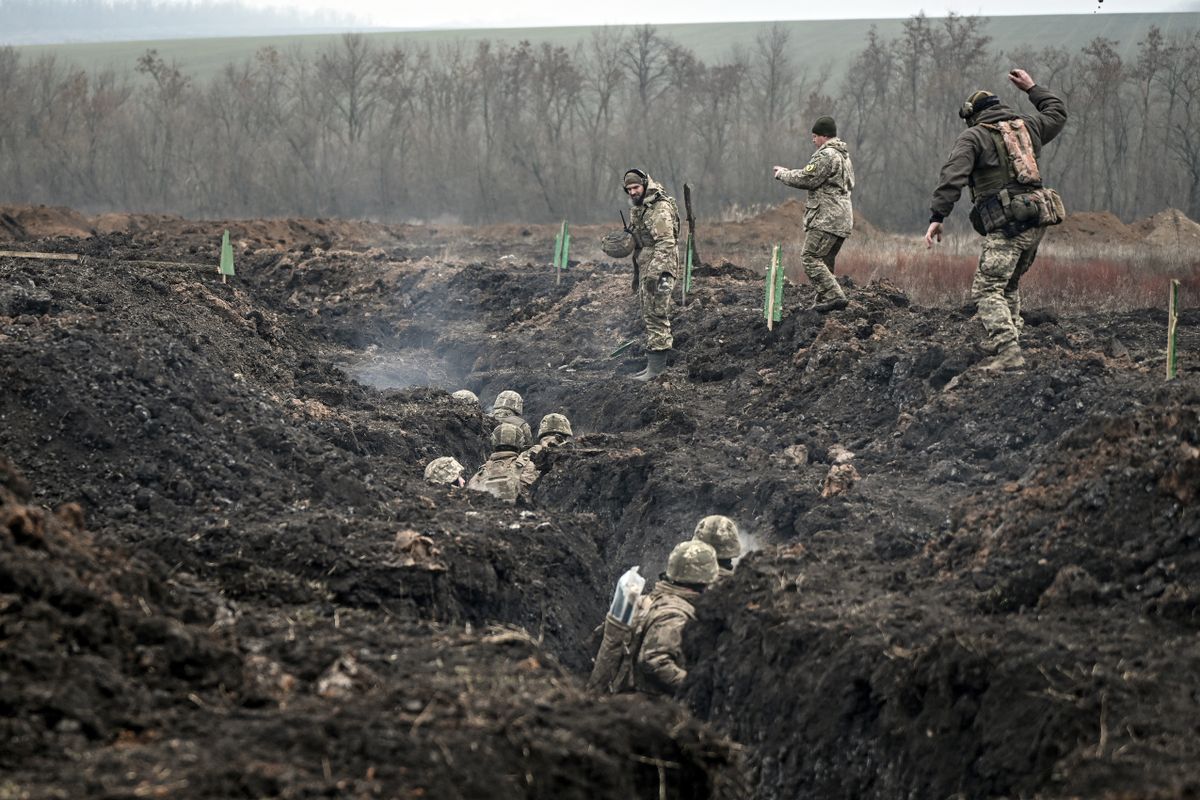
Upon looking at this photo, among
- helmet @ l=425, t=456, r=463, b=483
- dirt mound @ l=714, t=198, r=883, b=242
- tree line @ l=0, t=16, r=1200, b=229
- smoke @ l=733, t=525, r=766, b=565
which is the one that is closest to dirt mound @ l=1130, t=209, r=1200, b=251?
dirt mound @ l=714, t=198, r=883, b=242

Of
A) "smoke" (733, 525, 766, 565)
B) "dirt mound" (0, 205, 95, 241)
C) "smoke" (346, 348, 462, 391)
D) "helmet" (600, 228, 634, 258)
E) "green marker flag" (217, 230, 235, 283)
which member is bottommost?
"smoke" (346, 348, 462, 391)

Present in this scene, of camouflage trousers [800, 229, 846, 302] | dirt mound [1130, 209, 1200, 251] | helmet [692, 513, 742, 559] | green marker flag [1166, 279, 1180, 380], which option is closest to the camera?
helmet [692, 513, 742, 559]

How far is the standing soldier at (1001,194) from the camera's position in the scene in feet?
35.1

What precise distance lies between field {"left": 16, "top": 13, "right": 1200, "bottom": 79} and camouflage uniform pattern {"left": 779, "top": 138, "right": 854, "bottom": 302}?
5532 centimetres

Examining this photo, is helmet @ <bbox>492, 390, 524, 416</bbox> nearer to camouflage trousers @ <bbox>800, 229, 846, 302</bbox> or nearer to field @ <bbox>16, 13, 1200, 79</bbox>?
camouflage trousers @ <bbox>800, 229, 846, 302</bbox>

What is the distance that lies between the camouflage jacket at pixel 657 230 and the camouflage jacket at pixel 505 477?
3.56 m

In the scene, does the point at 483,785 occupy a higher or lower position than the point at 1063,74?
lower

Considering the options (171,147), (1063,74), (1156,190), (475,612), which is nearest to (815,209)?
(475,612)

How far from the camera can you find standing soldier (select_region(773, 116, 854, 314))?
14.1 m

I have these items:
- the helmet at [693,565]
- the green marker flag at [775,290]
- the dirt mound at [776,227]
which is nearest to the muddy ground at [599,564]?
the helmet at [693,565]

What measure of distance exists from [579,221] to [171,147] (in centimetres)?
1692

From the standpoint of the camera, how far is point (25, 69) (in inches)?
2341

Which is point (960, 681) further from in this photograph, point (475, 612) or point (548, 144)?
point (548, 144)

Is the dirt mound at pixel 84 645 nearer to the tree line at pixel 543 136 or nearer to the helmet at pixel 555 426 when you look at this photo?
the helmet at pixel 555 426
